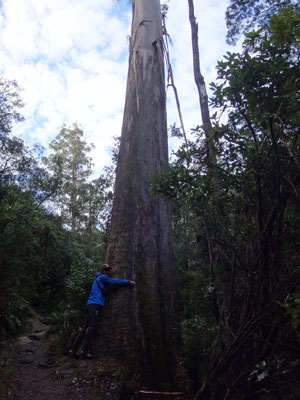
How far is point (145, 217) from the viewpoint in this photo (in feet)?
15.7

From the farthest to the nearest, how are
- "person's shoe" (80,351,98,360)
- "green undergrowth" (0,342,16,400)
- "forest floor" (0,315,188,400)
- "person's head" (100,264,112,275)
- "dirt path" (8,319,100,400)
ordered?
"person's head" (100,264,112,275), "person's shoe" (80,351,98,360), "green undergrowth" (0,342,16,400), "dirt path" (8,319,100,400), "forest floor" (0,315,188,400)

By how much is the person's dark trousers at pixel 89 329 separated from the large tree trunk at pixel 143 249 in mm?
204

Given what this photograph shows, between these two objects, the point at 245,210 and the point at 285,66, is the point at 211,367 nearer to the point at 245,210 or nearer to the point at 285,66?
the point at 245,210

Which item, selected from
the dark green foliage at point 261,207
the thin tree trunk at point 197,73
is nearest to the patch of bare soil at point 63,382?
the dark green foliage at point 261,207

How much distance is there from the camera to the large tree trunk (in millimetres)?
3846

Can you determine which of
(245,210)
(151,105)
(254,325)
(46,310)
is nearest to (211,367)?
(254,325)

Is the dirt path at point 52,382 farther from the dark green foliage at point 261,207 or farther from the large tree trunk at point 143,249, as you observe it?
the dark green foliage at point 261,207

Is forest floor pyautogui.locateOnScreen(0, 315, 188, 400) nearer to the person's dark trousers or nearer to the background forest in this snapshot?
the person's dark trousers

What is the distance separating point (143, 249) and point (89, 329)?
1.24m

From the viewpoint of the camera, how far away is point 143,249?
454cm

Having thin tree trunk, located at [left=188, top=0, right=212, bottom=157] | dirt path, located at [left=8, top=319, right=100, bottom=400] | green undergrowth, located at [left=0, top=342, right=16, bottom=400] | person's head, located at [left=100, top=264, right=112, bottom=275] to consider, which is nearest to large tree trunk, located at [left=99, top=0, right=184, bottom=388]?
person's head, located at [left=100, top=264, right=112, bottom=275]

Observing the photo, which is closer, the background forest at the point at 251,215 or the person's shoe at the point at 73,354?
the background forest at the point at 251,215

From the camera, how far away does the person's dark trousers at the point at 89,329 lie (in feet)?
13.5

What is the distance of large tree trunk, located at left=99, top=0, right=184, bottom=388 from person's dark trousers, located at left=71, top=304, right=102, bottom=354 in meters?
0.20
